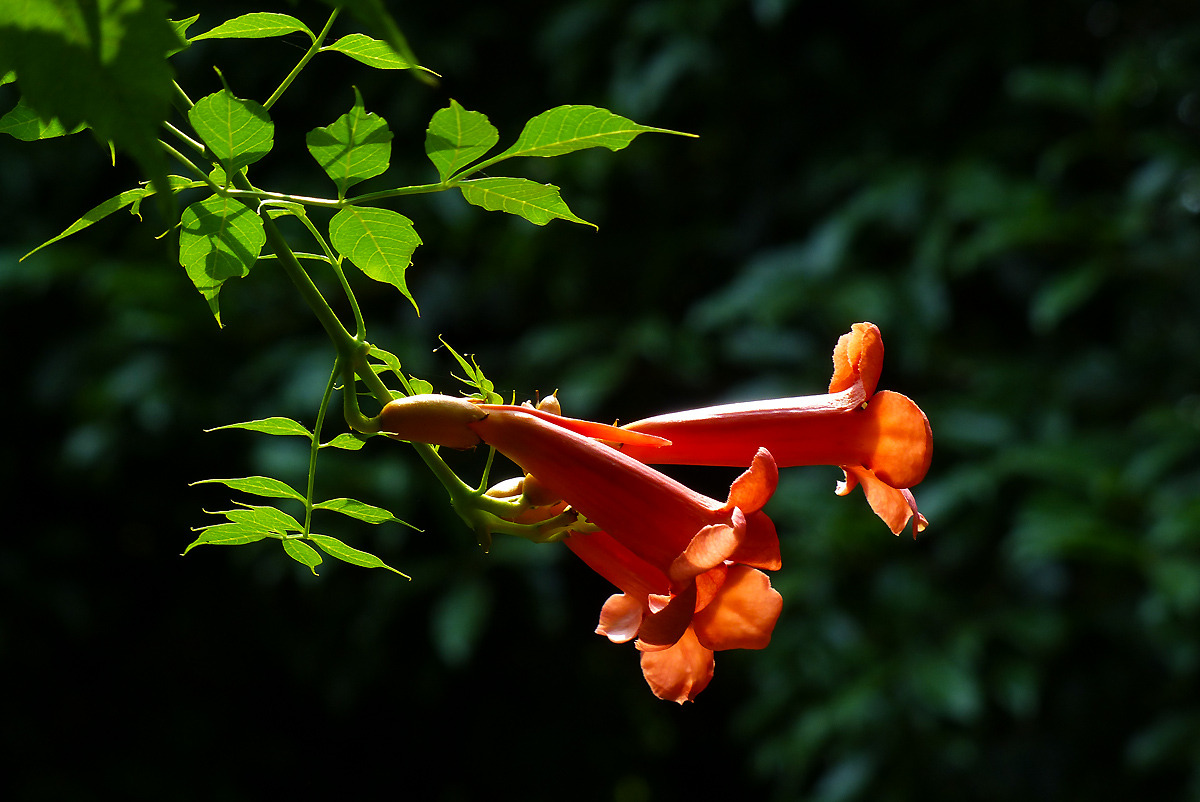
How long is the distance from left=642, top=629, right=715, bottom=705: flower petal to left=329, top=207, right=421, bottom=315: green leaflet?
14 cm

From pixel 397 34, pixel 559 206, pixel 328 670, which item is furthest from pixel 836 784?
pixel 397 34

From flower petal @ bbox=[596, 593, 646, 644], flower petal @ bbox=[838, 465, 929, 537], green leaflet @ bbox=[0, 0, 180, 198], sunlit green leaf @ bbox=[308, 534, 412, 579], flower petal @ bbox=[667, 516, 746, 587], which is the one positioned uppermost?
green leaflet @ bbox=[0, 0, 180, 198]

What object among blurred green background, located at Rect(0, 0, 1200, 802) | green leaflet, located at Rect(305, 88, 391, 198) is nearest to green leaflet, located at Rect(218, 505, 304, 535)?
green leaflet, located at Rect(305, 88, 391, 198)

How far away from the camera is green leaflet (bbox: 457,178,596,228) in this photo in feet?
1.05

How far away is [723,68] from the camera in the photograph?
1.55 meters

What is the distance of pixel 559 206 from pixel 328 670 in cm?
143

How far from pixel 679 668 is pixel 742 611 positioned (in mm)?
43

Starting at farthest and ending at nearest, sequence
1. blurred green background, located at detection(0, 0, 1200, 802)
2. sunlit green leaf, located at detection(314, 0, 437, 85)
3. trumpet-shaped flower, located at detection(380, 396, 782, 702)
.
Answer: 1. blurred green background, located at detection(0, 0, 1200, 802)
2. trumpet-shaped flower, located at detection(380, 396, 782, 702)
3. sunlit green leaf, located at detection(314, 0, 437, 85)

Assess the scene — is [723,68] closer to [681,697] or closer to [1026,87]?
[1026,87]

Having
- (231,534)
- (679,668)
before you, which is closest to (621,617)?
(679,668)

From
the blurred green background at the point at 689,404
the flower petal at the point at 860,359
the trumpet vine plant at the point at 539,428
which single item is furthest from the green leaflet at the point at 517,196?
the blurred green background at the point at 689,404

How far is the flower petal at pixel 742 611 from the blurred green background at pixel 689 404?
1.06 meters

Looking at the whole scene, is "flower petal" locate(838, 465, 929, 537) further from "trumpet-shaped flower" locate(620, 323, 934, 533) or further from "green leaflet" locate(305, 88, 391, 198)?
Answer: "green leaflet" locate(305, 88, 391, 198)

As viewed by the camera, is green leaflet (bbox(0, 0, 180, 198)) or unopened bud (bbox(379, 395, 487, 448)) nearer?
green leaflet (bbox(0, 0, 180, 198))
